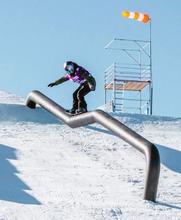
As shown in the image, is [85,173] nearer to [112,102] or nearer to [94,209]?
[94,209]

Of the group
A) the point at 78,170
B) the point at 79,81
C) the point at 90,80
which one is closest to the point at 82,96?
the point at 79,81

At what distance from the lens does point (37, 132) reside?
12102 millimetres

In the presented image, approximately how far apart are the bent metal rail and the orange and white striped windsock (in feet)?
16.7

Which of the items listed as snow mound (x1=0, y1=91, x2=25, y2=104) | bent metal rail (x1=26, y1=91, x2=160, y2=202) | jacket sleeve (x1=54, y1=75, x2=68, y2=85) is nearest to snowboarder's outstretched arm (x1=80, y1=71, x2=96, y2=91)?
bent metal rail (x1=26, y1=91, x2=160, y2=202)

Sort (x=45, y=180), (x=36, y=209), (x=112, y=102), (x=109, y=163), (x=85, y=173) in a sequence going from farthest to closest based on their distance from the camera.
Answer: (x=112, y=102), (x=109, y=163), (x=85, y=173), (x=45, y=180), (x=36, y=209)

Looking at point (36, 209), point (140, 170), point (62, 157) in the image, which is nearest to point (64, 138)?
point (62, 157)

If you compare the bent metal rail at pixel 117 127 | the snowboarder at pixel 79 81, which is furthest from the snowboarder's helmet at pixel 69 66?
the bent metal rail at pixel 117 127

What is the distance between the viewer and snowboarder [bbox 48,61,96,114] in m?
11.3

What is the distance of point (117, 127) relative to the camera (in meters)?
10.1

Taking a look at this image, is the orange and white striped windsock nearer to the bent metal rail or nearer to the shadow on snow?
the bent metal rail

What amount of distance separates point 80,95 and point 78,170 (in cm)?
236

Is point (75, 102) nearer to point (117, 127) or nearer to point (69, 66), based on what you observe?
point (69, 66)

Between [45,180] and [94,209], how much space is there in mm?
1500

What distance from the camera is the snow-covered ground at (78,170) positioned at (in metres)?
7.43
